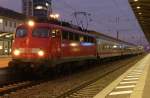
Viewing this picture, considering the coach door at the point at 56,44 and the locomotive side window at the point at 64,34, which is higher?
the locomotive side window at the point at 64,34

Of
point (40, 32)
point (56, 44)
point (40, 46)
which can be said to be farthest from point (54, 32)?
point (40, 46)

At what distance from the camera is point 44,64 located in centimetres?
2011

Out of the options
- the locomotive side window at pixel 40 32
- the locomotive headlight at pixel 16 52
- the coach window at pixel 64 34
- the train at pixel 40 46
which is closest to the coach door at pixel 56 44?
the train at pixel 40 46

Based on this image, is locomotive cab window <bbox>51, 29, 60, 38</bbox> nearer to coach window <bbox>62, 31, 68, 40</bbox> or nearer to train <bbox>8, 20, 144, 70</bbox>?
train <bbox>8, 20, 144, 70</bbox>

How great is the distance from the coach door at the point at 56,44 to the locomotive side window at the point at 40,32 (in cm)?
35

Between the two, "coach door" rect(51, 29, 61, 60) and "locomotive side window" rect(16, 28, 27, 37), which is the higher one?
"locomotive side window" rect(16, 28, 27, 37)

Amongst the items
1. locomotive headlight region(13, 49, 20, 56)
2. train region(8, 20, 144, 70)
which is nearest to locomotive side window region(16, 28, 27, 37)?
train region(8, 20, 144, 70)

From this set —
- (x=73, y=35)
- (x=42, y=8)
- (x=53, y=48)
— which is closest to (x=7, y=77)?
(x=53, y=48)

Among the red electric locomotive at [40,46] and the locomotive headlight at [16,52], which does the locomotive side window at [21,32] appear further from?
the locomotive headlight at [16,52]

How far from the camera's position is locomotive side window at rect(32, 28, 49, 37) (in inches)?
833

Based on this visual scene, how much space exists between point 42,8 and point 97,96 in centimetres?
13045

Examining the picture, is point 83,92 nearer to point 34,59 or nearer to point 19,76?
point 34,59

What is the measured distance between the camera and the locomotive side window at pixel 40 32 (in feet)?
69.4

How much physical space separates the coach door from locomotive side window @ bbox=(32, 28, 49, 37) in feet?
1.14
